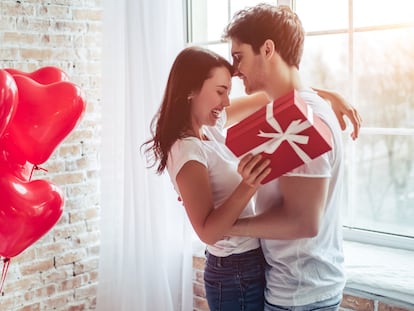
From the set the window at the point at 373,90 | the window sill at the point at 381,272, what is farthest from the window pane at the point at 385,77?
the window sill at the point at 381,272

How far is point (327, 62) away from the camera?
93.0 inches

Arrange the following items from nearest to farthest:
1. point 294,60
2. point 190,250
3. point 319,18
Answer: point 294,60 < point 319,18 < point 190,250

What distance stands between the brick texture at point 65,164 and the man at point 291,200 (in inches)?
44.1

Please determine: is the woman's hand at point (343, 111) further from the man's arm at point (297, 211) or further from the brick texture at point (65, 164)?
the brick texture at point (65, 164)

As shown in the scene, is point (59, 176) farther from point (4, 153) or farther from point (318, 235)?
point (318, 235)

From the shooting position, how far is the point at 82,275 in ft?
8.65

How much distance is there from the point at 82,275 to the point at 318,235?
1.49 meters

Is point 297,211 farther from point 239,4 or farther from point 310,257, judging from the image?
point 239,4

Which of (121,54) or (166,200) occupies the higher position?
(121,54)

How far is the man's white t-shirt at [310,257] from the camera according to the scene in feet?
4.70

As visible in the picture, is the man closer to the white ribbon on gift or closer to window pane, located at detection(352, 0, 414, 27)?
the white ribbon on gift

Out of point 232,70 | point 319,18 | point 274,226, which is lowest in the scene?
point 274,226

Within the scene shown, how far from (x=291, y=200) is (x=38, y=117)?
62cm

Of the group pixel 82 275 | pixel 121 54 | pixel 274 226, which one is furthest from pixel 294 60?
pixel 82 275
